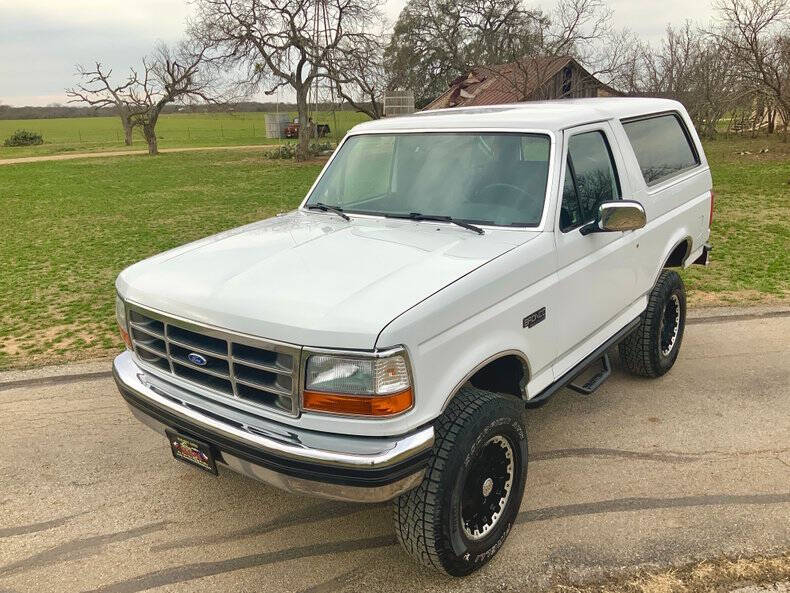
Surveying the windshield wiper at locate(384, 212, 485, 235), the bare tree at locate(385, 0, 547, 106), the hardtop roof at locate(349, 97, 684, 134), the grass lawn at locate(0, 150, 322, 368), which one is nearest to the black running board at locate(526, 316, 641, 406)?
the windshield wiper at locate(384, 212, 485, 235)

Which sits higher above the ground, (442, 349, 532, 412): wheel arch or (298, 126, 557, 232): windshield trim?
(298, 126, 557, 232): windshield trim

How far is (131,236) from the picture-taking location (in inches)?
442

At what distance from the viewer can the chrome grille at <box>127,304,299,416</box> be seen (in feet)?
8.15

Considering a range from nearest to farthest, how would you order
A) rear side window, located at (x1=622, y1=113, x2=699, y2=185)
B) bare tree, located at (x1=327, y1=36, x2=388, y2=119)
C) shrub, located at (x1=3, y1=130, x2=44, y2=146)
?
rear side window, located at (x1=622, y1=113, x2=699, y2=185)
bare tree, located at (x1=327, y1=36, x2=388, y2=119)
shrub, located at (x1=3, y1=130, x2=44, y2=146)

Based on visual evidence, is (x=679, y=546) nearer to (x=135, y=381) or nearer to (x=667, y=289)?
(x=667, y=289)

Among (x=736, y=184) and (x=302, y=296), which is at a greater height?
(x=302, y=296)

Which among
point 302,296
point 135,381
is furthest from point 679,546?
point 135,381

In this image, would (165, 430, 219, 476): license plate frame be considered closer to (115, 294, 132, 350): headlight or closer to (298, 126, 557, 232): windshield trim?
(115, 294, 132, 350): headlight

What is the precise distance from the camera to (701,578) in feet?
9.18

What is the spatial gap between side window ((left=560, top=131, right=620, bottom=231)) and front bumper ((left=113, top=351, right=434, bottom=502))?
164 centimetres

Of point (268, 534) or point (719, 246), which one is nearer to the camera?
point (268, 534)

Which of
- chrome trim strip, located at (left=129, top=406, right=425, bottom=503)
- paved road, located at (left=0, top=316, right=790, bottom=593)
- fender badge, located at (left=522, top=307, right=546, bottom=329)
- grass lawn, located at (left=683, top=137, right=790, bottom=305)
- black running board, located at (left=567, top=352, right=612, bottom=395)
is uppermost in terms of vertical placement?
fender badge, located at (left=522, top=307, right=546, bottom=329)

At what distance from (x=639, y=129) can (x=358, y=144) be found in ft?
6.67

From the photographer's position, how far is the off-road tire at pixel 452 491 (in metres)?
2.57
